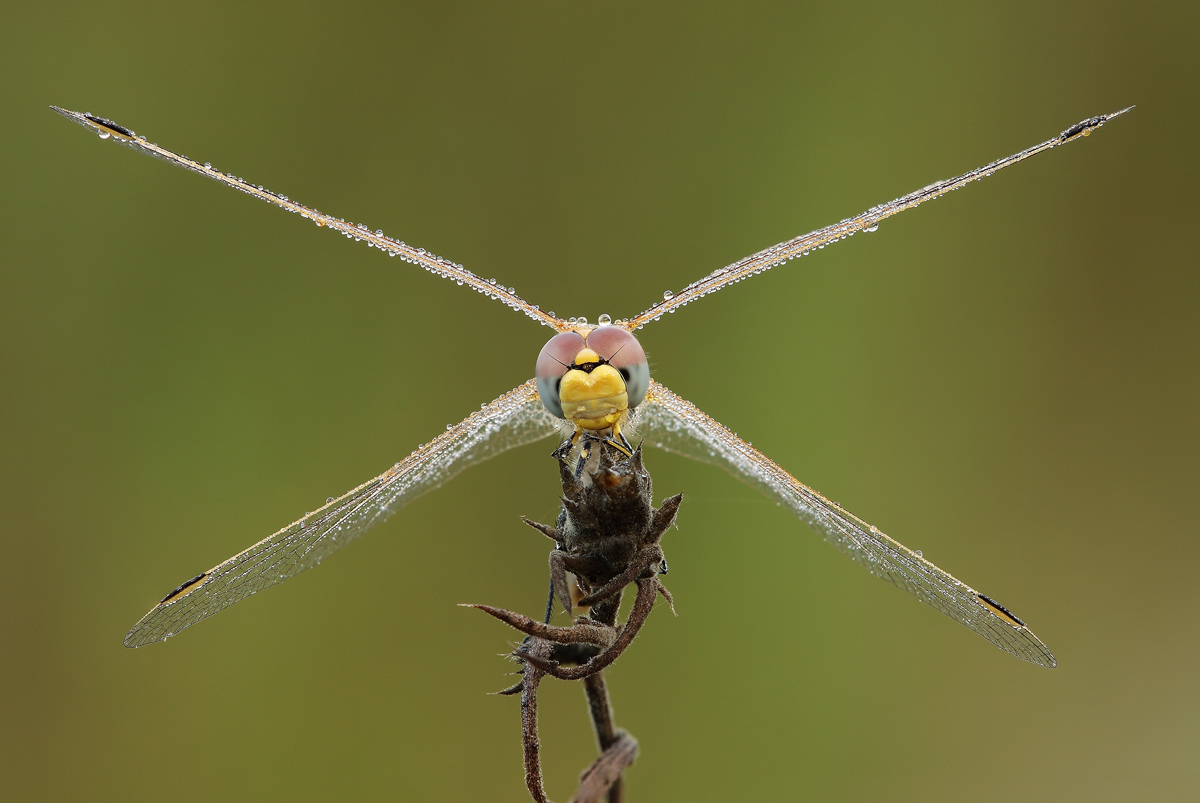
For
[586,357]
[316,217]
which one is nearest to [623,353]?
[586,357]

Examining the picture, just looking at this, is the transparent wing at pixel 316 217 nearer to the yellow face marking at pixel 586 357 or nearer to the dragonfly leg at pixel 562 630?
the yellow face marking at pixel 586 357

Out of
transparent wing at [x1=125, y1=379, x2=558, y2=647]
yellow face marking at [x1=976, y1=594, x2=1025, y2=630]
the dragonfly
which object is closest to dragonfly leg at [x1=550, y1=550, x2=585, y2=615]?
the dragonfly

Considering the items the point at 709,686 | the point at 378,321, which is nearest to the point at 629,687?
the point at 709,686

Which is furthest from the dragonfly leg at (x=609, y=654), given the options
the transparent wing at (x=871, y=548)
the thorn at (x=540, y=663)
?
the transparent wing at (x=871, y=548)

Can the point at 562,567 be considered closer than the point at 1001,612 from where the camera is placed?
Yes

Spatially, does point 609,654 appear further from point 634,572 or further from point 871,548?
point 871,548

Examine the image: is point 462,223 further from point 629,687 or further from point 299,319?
point 629,687
